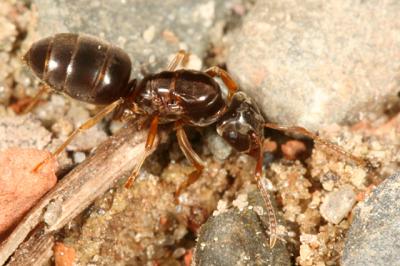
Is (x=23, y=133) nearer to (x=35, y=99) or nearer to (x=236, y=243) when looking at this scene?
(x=35, y=99)

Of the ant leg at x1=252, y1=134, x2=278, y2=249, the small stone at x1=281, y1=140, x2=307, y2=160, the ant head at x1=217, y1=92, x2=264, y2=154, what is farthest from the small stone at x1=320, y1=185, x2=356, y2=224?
the ant head at x1=217, y1=92, x2=264, y2=154

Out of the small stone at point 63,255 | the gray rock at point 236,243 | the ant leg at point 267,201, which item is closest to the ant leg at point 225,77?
the ant leg at point 267,201

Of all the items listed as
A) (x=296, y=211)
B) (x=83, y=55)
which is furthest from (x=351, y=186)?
(x=83, y=55)

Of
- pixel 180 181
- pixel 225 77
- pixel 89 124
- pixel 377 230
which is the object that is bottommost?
pixel 180 181

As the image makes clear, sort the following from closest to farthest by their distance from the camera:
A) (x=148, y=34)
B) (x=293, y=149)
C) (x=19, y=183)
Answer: (x=19, y=183) → (x=293, y=149) → (x=148, y=34)

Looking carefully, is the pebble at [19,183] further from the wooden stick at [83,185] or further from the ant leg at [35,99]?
the ant leg at [35,99]

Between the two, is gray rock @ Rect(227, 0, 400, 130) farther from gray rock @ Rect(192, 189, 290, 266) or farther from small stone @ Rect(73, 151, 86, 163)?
small stone @ Rect(73, 151, 86, 163)

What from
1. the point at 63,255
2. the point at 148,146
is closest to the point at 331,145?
the point at 148,146
